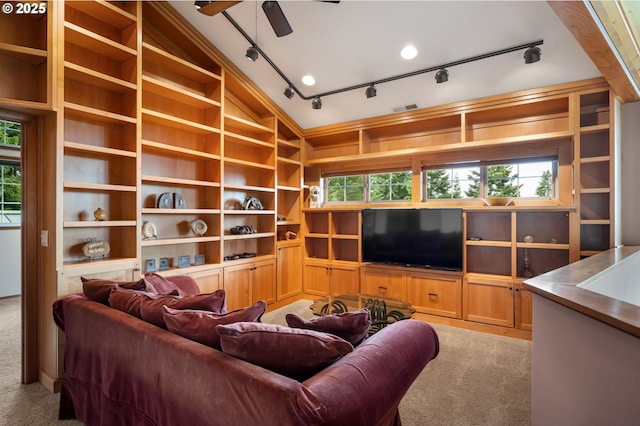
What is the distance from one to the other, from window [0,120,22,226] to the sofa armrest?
21.5 ft

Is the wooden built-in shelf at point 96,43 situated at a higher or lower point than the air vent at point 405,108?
higher

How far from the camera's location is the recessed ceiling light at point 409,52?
11.3ft

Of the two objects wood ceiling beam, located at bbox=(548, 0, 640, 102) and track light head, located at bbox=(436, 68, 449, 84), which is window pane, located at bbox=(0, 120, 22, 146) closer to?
track light head, located at bbox=(436, 68, 449, 84)

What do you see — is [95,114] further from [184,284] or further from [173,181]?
[184,284]

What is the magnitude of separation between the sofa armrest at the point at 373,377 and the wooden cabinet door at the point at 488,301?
2.61m

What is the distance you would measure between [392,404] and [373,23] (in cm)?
339

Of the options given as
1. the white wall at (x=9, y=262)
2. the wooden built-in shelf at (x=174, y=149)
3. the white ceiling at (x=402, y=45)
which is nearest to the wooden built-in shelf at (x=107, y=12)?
the white ceiling at (x=402, y=45)

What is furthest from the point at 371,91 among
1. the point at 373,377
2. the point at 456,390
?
the point at 373,377

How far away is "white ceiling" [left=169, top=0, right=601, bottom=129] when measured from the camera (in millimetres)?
3033

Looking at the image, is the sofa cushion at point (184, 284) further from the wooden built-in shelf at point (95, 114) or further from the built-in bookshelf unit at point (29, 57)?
the built-in bookshelf unit at point (29, 57)

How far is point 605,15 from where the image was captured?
7.00 feet

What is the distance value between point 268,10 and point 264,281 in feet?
10.9

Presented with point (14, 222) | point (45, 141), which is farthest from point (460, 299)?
point (14, 222)

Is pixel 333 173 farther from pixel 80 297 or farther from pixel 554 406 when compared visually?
pixel 554 406
